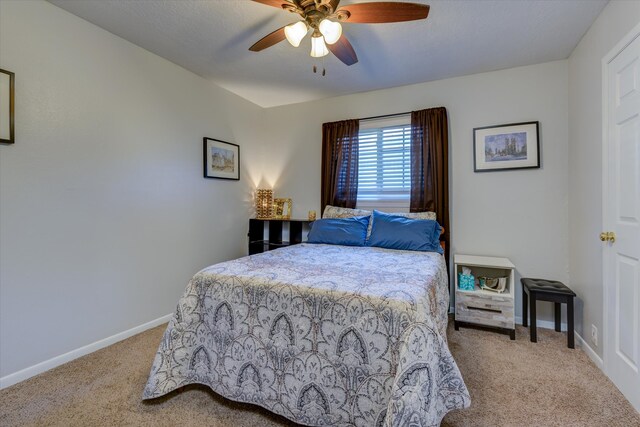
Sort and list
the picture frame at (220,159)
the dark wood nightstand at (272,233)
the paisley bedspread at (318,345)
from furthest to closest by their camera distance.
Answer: the dark wood nightstand at (272,233), the picture frame at (220,159), the paisley bedspread at (318,345)

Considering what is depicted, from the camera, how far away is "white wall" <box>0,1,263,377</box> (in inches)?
74.0

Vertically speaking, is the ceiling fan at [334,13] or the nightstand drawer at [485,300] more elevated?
the ceiling fan at [334,13]

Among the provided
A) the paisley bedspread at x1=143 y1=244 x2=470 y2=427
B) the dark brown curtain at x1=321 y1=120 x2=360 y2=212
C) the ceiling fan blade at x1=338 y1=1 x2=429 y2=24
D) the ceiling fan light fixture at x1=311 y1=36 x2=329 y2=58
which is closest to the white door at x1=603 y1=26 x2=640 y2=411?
the paisley bedspread at x1=143 y1=244 x2=470 y2=427

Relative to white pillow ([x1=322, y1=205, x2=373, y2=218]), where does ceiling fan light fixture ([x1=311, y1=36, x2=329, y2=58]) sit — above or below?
above

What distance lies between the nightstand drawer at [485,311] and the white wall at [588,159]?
522 mm

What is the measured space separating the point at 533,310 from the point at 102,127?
12.6 ft

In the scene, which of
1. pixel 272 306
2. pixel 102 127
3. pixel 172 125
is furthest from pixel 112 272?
pixel 272 306

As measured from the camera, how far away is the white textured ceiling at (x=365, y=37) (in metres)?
2.03

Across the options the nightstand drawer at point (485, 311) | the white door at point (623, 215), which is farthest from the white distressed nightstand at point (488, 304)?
the white door at point (623, 215)

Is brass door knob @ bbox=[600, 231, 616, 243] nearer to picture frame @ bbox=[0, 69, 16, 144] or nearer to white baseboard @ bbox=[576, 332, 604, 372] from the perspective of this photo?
white baseboard @ bbox=[576, 332, 604, 372]

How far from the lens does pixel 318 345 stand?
1.38 meters

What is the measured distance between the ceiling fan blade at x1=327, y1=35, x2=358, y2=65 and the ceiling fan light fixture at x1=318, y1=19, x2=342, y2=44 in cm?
16

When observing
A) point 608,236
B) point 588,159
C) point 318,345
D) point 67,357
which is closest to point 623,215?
point 608,236

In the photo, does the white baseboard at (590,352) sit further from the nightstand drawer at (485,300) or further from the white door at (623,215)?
the nightstand drawer at (485,300)
